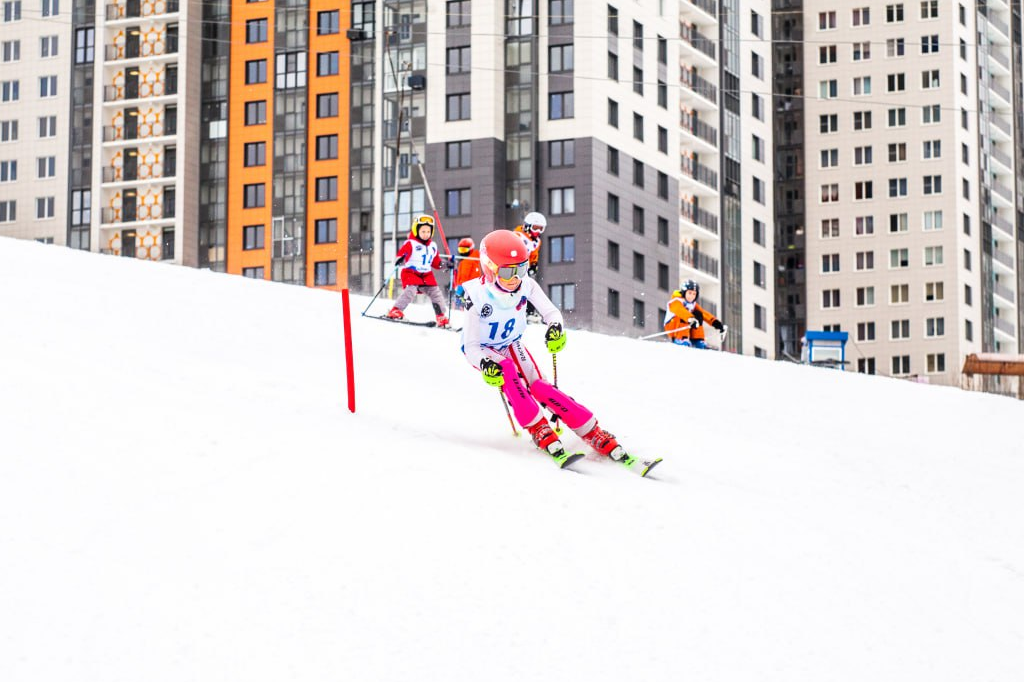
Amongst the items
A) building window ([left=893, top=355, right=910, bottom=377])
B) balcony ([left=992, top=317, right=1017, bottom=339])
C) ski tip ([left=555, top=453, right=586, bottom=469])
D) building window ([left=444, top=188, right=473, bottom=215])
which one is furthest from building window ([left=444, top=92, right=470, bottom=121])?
ski tip ([left=555, top=453, right=586, bottom=469])

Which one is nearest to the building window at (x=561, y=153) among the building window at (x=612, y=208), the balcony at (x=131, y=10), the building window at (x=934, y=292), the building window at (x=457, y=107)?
the building window at (x=612, y=208)

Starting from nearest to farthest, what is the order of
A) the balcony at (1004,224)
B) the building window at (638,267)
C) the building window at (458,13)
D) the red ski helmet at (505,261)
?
1. the red ski helmet at (505,261)
2. the building window at (458,13)
3. the building window at (638,267)
4. the balcony at (1004,224)

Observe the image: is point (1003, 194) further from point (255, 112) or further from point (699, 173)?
point (255, 112)

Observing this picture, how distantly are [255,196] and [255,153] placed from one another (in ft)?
7.00

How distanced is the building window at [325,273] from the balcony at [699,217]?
1654cm

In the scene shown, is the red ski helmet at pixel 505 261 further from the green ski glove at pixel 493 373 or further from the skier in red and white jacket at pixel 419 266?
the skier in red and white jacket at pixel 419 266

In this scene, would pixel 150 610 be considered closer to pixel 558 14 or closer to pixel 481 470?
pixel 481 470

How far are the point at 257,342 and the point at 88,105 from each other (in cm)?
7366

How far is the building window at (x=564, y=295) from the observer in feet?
244

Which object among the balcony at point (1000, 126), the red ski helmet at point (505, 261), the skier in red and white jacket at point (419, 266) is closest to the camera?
the red ski helmet at point (505, 261)

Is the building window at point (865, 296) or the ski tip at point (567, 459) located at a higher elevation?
the building window at point (865, 296)

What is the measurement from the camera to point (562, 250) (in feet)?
247

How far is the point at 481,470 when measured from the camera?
13961 mm

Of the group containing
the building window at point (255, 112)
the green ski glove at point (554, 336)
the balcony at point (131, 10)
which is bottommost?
the green ski glove at point (554, 336)
